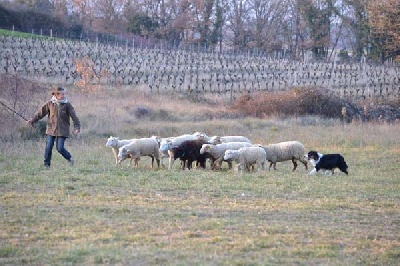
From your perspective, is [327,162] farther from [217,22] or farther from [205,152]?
[217,22]

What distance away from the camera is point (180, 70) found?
57250 mm

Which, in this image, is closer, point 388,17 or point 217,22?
point 388,17

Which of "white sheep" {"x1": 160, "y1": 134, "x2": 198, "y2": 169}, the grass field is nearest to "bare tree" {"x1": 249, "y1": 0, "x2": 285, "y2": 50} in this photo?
the grass field

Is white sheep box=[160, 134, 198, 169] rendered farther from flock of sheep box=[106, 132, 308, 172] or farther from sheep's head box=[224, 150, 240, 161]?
sheep's head box=[224, 150, 240, 161]

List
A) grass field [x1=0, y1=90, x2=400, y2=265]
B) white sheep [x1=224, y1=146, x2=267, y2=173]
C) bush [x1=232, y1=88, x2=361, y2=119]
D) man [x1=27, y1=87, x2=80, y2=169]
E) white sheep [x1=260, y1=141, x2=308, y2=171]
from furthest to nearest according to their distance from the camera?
bush [x1=232, y1=88, x2=361, y2=119] → white sheep [x1=260, y1=141, x2=308, y2=171] → white sheep [x1=224, y1=146, x2=267, y2=173] → man [x1=27, y1=87, x2=80, y2=169] → grass field [x1=0, y1=90, x2=400, y2=265]

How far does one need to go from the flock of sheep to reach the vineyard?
2221 centimetres

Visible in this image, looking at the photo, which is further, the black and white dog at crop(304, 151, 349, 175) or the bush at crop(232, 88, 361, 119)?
the bush at crop(232, 88, 361, 119)

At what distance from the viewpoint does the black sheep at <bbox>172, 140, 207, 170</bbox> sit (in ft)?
65.1

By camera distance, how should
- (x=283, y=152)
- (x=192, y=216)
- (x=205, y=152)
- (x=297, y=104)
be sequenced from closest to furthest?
(x=192, y=216), (x=205, y=152), (x=283, y=152), (x=297, y=104)

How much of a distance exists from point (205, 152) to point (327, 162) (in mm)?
3425

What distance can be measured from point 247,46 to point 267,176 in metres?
67.3

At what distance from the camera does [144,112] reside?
118ft

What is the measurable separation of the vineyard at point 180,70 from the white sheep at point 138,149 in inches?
883

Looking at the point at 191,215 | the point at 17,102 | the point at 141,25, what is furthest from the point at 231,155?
the point at 141,25
